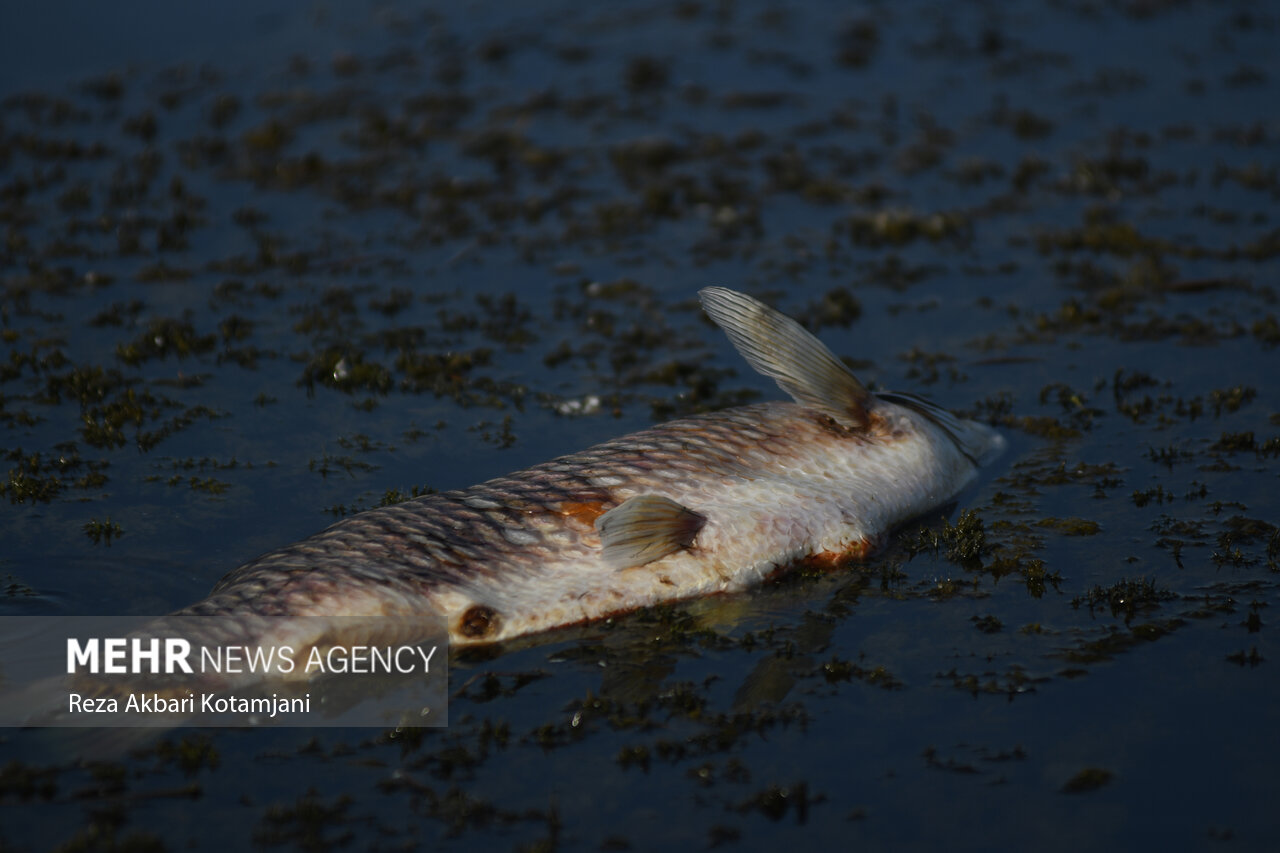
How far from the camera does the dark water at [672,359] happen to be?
15.8ft

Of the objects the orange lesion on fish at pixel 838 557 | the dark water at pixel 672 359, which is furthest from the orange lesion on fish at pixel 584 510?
the orange lesion on fish at pixel 838 557

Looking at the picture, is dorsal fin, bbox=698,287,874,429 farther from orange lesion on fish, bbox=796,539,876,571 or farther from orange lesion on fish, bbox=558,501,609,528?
orange lesion on fish, bbox=558,501,609,528

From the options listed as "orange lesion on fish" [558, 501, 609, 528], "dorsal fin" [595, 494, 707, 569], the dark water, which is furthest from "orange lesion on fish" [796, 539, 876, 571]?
"orange lesion on fish" [558, 501, 609, 528]

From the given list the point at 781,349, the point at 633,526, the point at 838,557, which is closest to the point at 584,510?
the point at 633,526

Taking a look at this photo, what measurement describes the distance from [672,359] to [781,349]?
103 inches

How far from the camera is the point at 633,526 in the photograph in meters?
5.62

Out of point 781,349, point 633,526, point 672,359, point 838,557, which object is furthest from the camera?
point 672,359

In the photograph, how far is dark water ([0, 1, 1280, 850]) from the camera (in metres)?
4.80

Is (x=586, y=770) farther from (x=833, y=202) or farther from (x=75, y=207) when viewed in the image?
(x=75, y=207)

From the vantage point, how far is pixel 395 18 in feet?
59.2

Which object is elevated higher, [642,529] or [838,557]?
[642,529]

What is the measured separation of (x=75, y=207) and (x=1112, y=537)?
989 centimetres

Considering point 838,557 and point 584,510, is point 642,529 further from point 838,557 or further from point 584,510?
point 838,557

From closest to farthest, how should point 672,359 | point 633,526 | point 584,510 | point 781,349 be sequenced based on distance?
point 633,526 → point 584,510 → point 781,349 → point 672,359
